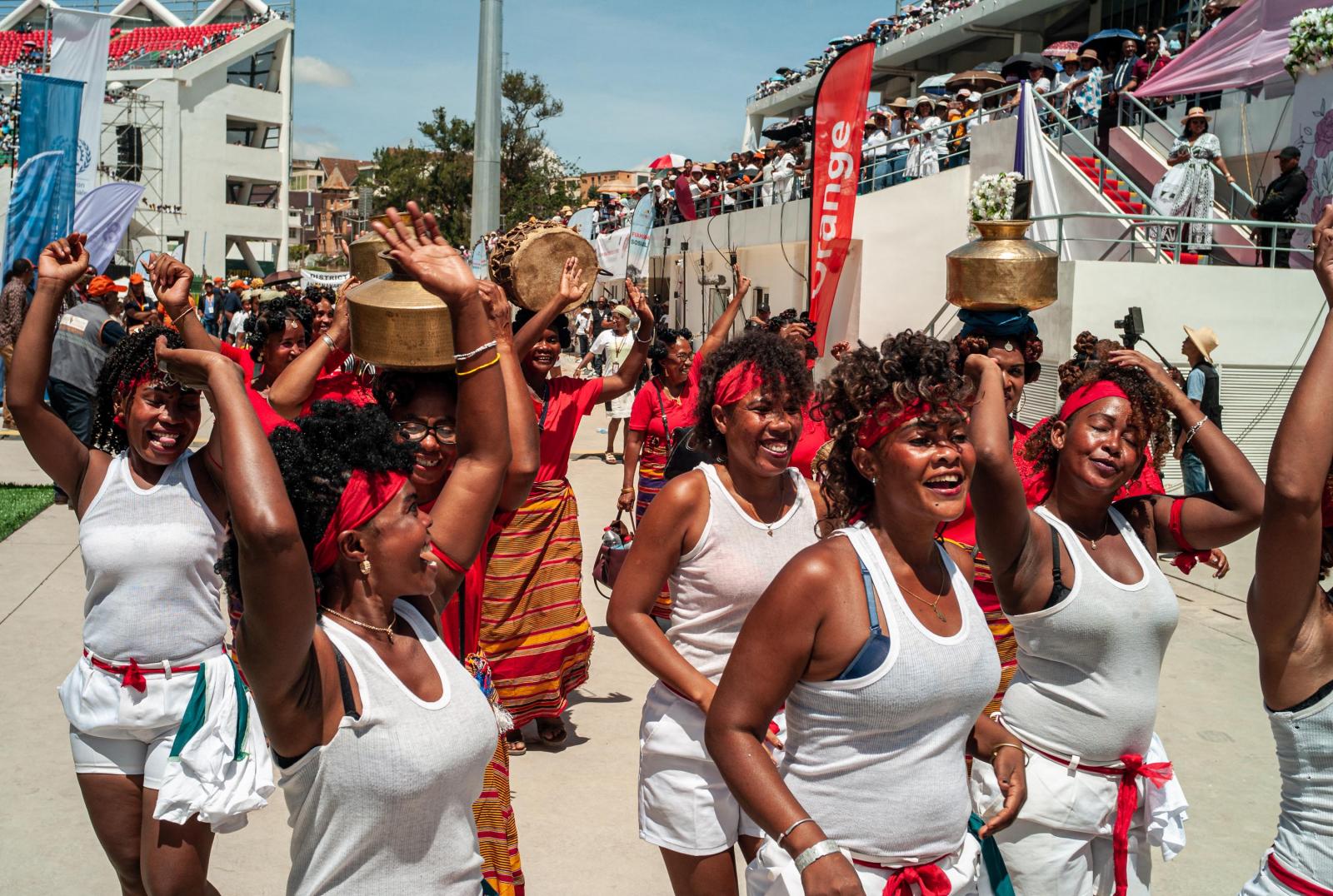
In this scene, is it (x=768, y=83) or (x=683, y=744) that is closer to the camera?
(x=683, y=744)

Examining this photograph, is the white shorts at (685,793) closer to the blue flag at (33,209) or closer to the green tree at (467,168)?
the blue flag at (33,209)

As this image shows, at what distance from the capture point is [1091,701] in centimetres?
309

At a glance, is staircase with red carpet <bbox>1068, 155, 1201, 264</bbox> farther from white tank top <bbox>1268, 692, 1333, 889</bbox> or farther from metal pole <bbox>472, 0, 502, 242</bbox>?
white tank top <bbox>1268, 692, 1333, 889</bbox>

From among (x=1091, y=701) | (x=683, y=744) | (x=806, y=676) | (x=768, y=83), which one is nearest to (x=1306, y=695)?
(x=1091, y=701)

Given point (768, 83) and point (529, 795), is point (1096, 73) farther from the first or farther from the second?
point (768, 83)

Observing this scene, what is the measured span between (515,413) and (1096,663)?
1704 mm

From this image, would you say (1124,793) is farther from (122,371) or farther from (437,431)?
(122,371)

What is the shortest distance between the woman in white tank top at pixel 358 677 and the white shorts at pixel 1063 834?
4.82ft

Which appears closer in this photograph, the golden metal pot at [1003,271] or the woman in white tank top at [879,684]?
the woman in white tank top at [879,684]

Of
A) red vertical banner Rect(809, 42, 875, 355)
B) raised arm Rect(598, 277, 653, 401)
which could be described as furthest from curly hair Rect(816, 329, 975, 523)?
red vertical banner Rect(809, 42, 875, 355)

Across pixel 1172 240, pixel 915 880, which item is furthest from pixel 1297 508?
pixel 1172 240

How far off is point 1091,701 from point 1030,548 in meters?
0.44

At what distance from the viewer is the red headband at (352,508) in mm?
2279

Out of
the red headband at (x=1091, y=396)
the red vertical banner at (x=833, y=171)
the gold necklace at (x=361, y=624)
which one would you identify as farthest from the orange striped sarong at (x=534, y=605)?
the red vertical banner at (x=833, y=171)
